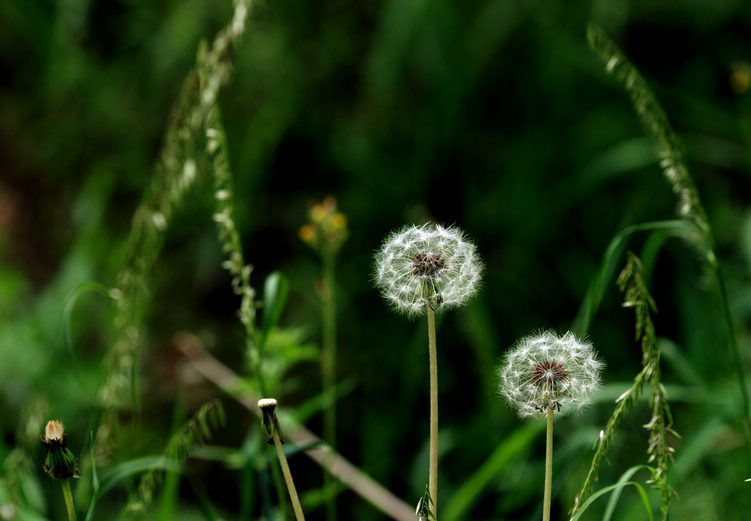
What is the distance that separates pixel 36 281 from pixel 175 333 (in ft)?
3.70

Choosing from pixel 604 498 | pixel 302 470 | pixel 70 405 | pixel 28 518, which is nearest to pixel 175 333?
pixel 70 405

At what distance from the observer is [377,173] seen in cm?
381

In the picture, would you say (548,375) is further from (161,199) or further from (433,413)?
(161,199)

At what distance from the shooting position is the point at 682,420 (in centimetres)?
315

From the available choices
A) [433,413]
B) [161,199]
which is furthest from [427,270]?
[161,199]

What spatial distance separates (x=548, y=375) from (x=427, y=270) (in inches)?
8.2

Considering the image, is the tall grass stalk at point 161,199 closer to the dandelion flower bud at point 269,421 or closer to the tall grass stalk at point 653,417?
the dandelion flower bud at point 269,421

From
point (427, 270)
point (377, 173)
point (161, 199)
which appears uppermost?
point (377, 173)

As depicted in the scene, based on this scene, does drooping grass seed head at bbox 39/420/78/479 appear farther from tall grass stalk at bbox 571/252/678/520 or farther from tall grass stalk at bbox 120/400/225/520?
tall grass stalk at bbox 571/252/678/520

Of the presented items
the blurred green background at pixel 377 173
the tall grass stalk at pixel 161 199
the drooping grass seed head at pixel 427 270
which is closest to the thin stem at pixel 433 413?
the drooping grass seed head at pixel 427 270

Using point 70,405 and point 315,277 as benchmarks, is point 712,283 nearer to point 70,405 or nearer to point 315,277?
point 315,277

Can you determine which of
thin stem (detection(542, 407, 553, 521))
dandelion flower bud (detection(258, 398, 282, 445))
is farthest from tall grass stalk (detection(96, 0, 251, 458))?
thin stem (detection(542, 407, 553, 521))

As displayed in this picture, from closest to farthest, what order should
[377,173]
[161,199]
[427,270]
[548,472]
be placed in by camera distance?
[548,472], [427,270], [161,199], [377,173]

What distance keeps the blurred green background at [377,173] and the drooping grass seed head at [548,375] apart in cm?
219
